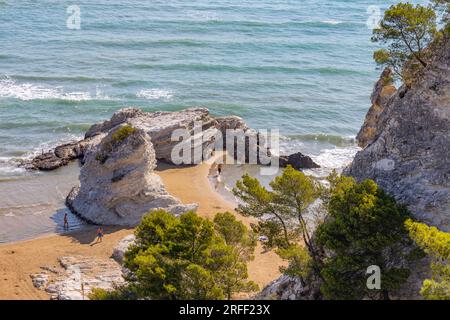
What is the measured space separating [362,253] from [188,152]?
92.8 feet

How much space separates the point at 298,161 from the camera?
1884 inches

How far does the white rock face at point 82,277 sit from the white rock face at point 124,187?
517 centimetres

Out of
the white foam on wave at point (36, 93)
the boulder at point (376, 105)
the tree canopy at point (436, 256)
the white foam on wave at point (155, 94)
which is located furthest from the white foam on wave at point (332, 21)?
the tree canopy at point (436, 256)

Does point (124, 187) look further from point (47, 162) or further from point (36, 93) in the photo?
point (36, 93)

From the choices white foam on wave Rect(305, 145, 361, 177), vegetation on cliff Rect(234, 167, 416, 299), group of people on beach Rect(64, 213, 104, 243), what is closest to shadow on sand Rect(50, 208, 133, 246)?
group of people on beach Rect(64, 213, 104, 243)

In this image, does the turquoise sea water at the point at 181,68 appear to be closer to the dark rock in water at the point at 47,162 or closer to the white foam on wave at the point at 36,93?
the white foam on wave at the point at 36,93

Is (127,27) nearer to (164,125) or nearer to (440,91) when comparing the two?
(164,125)

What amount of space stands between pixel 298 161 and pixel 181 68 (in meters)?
27.1

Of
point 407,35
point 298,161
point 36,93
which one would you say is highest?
point 407,35

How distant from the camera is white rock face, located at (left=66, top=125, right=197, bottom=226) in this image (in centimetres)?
3684

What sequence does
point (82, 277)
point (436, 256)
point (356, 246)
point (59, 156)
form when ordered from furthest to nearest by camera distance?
1. point (59, 156)
2. point (82, 277)
3. point (356, 246)
4. point (436, 256)

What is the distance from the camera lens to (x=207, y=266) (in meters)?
20.9

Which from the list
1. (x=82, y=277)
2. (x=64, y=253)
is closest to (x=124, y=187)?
(x=64, y=253)

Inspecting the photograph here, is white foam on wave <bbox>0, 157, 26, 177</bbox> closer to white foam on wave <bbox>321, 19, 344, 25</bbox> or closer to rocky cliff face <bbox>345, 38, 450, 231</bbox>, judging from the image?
rocky cliff face <bbox>345, 38, 450, 231</bbox>
